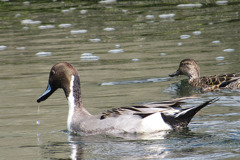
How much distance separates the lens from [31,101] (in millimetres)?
9859

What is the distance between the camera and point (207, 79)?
1067 centimetres

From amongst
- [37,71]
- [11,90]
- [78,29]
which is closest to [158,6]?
[78,29]

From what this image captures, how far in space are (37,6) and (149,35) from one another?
6800 mm

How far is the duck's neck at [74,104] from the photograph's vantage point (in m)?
8.25

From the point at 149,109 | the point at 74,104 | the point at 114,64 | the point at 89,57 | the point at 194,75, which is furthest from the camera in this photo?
the point at 89,57

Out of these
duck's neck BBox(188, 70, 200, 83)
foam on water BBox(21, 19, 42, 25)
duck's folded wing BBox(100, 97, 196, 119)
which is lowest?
duck's neck BBox(188, 70, 200, 83)

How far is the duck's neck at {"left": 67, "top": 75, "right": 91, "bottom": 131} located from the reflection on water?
247mm

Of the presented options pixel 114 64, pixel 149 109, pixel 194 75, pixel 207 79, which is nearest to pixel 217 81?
pixel 207 79

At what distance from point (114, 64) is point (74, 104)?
13.4 ft

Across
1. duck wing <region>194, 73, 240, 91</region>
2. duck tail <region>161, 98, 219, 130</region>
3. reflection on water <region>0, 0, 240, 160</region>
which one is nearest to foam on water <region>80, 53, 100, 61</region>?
reflection on water <region>0, 0, 240, 160</region>

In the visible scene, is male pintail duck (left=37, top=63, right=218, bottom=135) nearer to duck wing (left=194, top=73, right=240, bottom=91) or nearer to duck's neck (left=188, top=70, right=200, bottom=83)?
duck wing (left=194, top=73, right=240, bottom=91)

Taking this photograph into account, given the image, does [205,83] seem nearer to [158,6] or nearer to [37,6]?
[158,6]

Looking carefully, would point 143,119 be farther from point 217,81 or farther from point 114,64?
point 114,64

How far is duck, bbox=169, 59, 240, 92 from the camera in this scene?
10.3 metres
